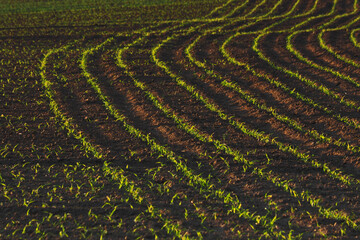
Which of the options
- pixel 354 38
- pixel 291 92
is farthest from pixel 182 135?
pixel 354 38

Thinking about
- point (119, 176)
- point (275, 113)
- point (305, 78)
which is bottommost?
point (305, 78)

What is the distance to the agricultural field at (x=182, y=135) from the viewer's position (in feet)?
17.0

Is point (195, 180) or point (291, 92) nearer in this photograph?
point (195, 180)

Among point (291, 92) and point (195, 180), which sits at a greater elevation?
point (195, 180)

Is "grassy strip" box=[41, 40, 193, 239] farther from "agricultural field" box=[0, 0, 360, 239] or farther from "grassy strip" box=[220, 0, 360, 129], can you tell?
"grassy strip" box=[220, 0, 360, 129]

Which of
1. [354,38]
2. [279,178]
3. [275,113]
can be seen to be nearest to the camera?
[279,178]

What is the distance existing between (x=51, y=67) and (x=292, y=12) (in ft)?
36.3

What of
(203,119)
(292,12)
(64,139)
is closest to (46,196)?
(64,139)

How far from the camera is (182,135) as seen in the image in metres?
7.32

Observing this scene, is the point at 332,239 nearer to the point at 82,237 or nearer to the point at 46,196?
the point at 82,237

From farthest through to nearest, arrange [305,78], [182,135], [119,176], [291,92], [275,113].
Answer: [305,78] < [291,92] < [275,113] < [182,135] < [119,176]

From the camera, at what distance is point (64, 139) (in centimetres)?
727

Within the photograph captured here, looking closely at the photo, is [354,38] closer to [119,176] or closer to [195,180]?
[195,180]

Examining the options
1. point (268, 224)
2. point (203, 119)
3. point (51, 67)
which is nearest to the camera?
point (268, 224)
